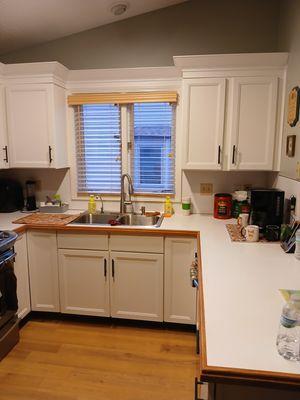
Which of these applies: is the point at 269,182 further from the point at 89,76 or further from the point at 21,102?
the point at 21,102

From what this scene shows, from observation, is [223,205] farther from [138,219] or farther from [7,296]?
[7,296]

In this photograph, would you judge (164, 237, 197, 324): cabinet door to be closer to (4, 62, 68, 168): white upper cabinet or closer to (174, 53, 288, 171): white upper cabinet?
(174, 53, 288, 171): white upper cabinet

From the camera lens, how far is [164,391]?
1.88m

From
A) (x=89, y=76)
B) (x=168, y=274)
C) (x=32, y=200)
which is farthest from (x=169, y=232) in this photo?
(x=89, y=76)

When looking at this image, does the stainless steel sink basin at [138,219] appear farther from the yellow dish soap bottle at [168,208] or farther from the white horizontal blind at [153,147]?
the white horizontal blind at [153,147]

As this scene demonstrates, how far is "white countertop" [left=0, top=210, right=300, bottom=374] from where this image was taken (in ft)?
2.92

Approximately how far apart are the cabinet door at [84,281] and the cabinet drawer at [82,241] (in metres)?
0.04

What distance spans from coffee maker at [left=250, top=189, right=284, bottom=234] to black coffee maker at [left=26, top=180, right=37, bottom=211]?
2075 millimetres

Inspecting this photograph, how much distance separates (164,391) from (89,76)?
8.65 feet

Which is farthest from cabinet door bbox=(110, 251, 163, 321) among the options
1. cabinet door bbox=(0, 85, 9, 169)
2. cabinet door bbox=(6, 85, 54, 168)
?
cabinet door bbox=(0, 85, 9, 169)

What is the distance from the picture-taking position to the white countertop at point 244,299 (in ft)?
2.92

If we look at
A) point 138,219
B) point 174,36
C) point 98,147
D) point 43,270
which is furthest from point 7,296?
point 174,36

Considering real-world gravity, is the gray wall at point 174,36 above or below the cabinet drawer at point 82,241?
above

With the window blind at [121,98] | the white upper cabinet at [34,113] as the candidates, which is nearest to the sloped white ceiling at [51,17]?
the white upper cabinet at [34,113]
